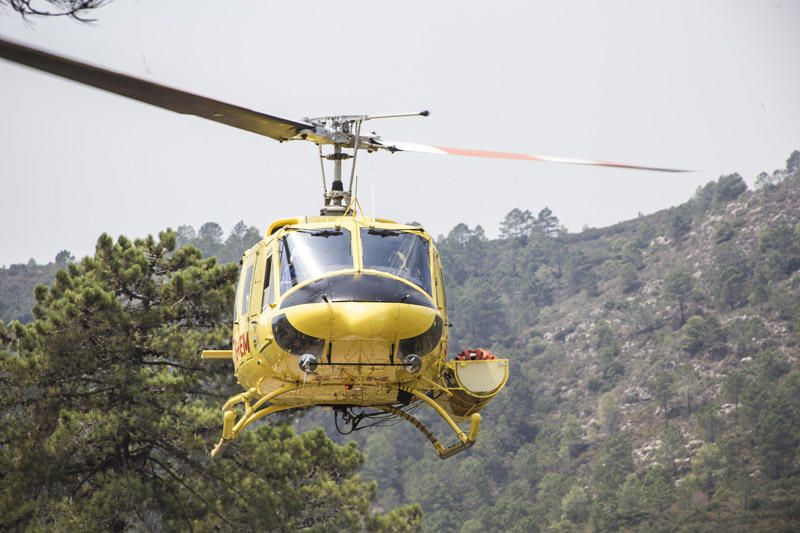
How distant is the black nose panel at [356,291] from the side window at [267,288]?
1.93 feet

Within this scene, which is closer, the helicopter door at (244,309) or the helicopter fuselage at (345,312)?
the helicopter fuselage at (345,312)

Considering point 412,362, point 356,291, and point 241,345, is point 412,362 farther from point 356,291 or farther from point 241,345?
point 241,345

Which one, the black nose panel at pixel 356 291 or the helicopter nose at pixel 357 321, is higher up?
the black nose panel at pixel 356 291

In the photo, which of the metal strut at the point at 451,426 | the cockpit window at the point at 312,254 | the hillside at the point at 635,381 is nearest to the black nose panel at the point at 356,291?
the cockpit window at the point at 312,254

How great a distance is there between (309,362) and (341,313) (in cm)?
58

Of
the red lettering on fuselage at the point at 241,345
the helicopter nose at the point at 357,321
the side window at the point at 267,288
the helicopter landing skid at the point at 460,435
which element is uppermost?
the side window at the point at 267,288

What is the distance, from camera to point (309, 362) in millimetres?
11844

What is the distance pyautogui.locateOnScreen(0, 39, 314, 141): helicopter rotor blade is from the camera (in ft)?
27.1

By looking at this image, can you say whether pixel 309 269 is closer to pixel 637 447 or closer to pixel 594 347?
pixel 637 447

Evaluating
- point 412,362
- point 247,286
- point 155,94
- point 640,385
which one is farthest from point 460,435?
point 640,385

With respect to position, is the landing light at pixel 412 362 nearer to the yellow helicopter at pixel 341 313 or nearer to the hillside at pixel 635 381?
the yellow helicopter at pixel 341 313

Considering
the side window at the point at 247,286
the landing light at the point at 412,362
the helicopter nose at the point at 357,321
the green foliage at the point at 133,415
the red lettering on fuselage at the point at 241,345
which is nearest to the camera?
the helicopter nose at the point at 357,321

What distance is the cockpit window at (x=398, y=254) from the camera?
12281 millimetres

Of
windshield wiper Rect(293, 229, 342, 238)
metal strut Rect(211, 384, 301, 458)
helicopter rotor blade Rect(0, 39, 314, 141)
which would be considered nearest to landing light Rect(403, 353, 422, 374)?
metal strut Rect(211, 384, 301, 458)
